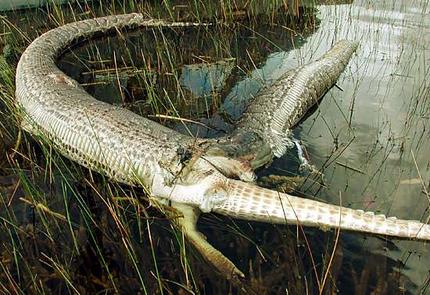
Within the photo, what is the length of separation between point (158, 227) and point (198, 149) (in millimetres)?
622

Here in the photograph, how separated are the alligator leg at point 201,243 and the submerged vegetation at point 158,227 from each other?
0.18 ft

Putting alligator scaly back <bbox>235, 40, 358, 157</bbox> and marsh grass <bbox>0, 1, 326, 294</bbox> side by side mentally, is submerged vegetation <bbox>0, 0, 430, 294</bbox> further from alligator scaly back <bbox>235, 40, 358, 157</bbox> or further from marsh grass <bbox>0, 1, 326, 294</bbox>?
alligator scaly back <bbox>235, 40, 358, 157</bbox>

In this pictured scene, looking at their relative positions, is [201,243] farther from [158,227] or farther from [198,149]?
[198,149]

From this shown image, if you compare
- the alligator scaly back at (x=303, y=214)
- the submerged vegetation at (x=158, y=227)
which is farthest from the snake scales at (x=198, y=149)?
the submerged vegetation at (x=158, y=227)

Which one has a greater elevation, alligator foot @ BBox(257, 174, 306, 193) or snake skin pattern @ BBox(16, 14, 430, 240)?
snake skin pattern @ BBox(16, 14, 430, 240)

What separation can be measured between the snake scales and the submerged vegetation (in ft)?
0.41

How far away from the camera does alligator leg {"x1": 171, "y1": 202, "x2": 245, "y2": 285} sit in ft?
9.29

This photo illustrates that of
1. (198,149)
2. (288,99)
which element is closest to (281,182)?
(198,149)

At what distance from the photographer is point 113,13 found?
7895mm

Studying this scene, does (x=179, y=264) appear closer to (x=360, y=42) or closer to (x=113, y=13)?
(x=360, y=42)

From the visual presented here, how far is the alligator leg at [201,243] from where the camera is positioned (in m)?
2.83

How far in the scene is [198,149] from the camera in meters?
3.53

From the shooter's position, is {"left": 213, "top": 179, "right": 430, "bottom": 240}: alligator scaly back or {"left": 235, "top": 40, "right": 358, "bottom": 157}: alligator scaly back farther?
{"left": 235, "top": 40, "right": 358, "bottom": 157}: alligator scaly back

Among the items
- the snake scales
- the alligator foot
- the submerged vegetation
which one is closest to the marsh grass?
the submerged vegetation
